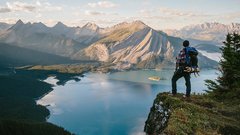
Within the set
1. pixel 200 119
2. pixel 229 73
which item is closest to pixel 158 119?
pixel 200 119

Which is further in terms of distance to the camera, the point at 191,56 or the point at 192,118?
the point at 191,56

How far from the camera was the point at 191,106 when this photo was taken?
19.7 m

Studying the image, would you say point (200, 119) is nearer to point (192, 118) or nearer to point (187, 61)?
point (192, 118)

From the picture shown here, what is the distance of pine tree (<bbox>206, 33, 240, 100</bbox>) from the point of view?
3154 centimetres

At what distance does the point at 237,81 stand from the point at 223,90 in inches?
63.9

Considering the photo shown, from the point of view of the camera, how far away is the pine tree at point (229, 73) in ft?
103

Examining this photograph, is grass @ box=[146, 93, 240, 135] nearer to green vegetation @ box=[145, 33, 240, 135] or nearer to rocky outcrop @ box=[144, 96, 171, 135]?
green vegetation @ box=[145, 33, 240, 135]

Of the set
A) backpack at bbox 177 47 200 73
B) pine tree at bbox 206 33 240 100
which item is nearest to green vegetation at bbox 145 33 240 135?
backpack at bbox 177 47 200 73

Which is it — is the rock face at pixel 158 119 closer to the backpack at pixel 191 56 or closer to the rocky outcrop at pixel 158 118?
the rocky outcrop at pixel 158 118

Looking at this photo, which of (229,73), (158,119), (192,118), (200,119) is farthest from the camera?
(229,73)

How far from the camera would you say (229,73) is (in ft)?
112

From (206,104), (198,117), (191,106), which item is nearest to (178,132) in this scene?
(198,117)

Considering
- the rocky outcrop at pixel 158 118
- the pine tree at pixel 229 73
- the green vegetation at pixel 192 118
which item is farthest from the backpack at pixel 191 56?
the pine tree at pixel 229 73

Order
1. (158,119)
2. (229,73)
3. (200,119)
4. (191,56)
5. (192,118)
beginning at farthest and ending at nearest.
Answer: (229,73) < (191,56) < (158,119) < (192,118) < (200,119)
